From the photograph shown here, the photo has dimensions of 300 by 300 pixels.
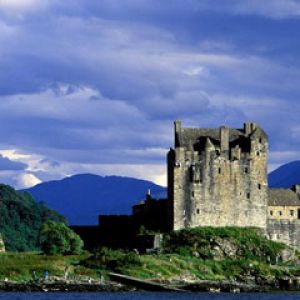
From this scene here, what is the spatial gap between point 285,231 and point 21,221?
217ft

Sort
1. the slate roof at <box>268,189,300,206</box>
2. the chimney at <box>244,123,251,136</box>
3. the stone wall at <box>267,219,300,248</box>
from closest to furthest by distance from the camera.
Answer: the chimney at <box>244,123,251,136</box>, the stone wall at <box>267,219,300,248</box>, the slate roof at <box>268,189,300,206</box>

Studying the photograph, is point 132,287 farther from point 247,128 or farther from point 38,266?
point 247,128

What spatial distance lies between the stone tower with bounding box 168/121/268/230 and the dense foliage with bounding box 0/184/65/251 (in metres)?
52.7

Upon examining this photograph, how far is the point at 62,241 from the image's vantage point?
13238 centimetres

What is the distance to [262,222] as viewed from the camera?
13488 cm

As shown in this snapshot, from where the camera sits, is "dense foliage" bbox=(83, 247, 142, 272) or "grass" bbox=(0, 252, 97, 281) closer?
"grass" bbox=(0, 252, 97, 281)

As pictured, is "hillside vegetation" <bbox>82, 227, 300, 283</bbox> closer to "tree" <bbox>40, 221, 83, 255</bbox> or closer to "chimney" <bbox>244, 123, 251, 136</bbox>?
"tree" <bbox>40, 221, 83, 255</bbox>

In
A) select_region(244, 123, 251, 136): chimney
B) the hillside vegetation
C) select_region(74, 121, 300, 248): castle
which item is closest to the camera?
the hillside vegetation

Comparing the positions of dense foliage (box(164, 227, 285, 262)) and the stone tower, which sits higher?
the stone tower

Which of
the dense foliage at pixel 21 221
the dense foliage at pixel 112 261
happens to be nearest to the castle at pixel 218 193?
the dense foliage at pixel 112 261

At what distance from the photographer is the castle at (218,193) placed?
132 m

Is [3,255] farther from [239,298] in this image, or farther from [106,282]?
[239,298]

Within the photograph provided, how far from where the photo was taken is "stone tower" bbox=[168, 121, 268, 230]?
132 metres

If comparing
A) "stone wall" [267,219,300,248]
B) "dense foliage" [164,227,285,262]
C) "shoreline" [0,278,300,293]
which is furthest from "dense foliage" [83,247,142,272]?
"stone wall" [267,219,300,248]
